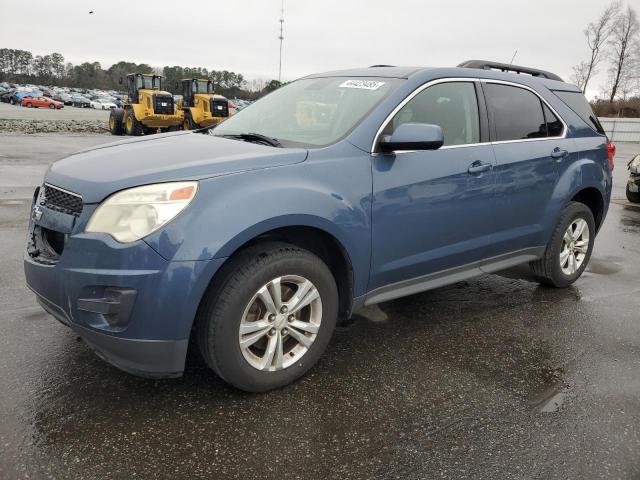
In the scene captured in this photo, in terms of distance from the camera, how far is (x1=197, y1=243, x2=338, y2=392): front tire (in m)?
2.75

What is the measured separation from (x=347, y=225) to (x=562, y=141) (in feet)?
8.06

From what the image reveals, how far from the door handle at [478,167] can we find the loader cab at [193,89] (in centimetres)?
2228

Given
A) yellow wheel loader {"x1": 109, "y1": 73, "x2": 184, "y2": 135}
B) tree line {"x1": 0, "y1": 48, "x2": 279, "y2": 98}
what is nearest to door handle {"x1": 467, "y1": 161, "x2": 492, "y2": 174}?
yellow wheel loader {"x1": 109, "y1": 73, "x2": 184, "y2": 135}

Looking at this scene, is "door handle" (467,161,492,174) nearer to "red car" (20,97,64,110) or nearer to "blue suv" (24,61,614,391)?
"blue suv" (24,61,614,391)

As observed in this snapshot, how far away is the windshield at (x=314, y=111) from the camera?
11.3ft

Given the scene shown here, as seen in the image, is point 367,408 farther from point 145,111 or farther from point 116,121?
point 116,121

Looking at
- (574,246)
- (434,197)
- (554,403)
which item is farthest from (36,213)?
(574,246)

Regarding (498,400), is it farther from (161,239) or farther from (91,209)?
(91,209)

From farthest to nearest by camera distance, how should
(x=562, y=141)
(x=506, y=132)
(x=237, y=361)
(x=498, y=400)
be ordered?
1. (x=562, y=141)
2. (x=506, y=132)
3. (x=498, y=400)
4. (x=237, y=361)

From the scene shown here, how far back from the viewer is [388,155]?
3.31 metres

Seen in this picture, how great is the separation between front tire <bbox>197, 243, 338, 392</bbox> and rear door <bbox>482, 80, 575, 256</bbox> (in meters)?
1.63

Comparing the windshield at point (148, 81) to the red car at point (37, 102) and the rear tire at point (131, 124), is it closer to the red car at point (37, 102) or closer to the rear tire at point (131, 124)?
the rear tire at point (131, 124)

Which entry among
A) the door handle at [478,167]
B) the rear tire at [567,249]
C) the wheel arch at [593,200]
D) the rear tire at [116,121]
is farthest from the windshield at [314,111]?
the rear tire at [116,121]

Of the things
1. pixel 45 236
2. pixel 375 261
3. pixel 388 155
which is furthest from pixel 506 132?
pixel 45 236
